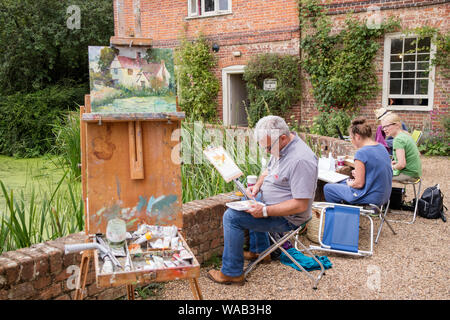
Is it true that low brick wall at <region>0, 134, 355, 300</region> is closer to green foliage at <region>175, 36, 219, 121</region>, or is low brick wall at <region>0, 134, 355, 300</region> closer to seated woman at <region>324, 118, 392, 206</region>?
seated woman at <region>324, 118, 392, 206</region>

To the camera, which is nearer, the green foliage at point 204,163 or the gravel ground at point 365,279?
the gravel ground at point 365,279

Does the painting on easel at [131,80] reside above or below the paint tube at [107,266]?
above

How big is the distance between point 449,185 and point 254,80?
6.56 m

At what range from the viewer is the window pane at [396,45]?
10750 millimetres

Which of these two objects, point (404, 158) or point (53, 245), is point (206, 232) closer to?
point (53, 245)

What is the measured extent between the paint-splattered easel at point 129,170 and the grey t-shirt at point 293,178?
93cm

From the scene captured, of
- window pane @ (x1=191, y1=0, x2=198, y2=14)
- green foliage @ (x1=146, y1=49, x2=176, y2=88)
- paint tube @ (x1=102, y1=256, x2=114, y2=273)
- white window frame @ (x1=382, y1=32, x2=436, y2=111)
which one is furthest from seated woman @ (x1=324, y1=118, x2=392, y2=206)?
window pane @ (x1=191, y1=0, x2=198, y2=14)

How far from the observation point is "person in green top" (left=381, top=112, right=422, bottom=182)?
17.9 feet

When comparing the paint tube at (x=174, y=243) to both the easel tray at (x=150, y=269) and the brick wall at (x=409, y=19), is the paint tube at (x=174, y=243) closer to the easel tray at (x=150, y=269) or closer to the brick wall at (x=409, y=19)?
the easel tray at (x=150, y=269)

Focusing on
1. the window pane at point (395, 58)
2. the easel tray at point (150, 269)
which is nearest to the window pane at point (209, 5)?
the window pane at point (395, 58)

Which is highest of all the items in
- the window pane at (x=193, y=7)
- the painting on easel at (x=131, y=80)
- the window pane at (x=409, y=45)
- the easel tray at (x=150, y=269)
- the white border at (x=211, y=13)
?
the window pane at (x=193, y=7)

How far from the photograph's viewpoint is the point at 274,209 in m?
3.31
